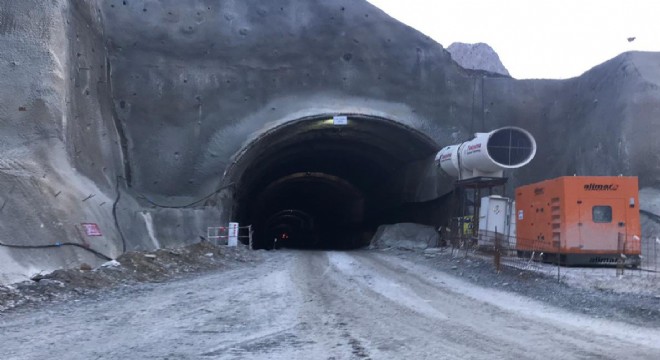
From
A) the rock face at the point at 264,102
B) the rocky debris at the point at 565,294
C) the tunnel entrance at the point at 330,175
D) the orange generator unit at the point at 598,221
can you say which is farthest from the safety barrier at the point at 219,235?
the orange generator unit at the point at 598,221

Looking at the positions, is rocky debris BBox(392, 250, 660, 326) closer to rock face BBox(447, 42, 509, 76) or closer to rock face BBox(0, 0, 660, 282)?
rock face BBox(0, 0, 660, 282)

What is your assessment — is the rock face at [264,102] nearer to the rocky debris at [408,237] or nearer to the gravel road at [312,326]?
the rocky debris at [408,237]

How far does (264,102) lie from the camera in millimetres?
22391

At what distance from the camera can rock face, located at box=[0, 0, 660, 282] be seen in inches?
706

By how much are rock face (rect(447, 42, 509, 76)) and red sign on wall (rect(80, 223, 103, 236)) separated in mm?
46726

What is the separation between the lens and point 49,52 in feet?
47.5

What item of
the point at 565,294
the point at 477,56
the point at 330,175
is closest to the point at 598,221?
the point at 565,294

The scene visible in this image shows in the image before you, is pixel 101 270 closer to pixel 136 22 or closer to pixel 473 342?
pixel 473 342

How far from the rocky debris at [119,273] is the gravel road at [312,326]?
50 centimetres

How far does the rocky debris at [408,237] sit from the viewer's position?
2373 centimetres

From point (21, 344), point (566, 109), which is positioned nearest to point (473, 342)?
point (21, 344)

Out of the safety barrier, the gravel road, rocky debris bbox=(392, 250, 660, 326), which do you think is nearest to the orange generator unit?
rocky debris bbox=(392, 250, 660, 326)

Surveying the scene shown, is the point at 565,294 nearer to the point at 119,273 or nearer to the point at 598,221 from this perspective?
the point at 598,221

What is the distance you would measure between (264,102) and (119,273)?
1204 centimetres
